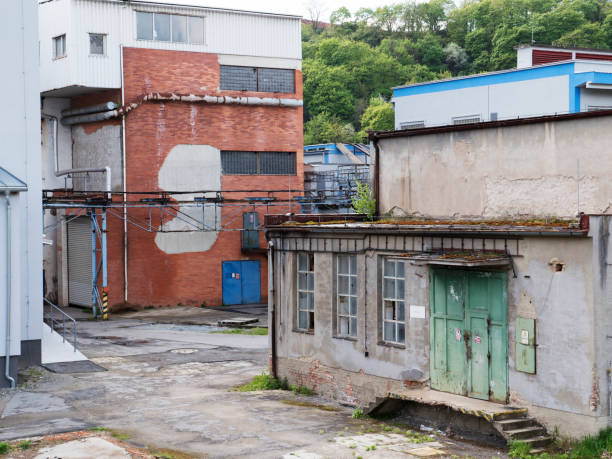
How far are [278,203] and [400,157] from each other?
23.0m

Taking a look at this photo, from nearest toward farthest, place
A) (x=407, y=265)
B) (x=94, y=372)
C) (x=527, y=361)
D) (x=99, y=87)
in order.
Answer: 1. (x=527, y=361)
2. (x=407, y=265)
3. (x=94, y=372)
4. (x=99, y=87)

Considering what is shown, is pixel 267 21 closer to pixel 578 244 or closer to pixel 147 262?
pixel 147 262

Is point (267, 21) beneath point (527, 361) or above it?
above

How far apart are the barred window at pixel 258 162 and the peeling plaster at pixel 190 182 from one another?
567mm

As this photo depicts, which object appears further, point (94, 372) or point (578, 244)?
point (94, 372)

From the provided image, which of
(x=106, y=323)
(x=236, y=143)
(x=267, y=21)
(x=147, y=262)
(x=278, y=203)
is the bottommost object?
(x=106, y=323)

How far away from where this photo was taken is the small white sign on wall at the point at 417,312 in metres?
16.1

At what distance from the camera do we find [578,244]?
13.4 m

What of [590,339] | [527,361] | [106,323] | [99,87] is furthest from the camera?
[99,87]

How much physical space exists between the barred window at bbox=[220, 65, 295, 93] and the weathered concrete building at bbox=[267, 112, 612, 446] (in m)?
21.6

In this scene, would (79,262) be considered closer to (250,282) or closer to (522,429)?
(250,282)

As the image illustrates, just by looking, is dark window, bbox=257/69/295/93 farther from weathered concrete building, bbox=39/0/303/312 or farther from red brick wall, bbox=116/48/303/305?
red brick wall, bbox=116/48/303/305

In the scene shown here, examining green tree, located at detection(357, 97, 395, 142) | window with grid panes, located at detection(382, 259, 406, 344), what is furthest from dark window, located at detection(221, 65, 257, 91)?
green tree, located at detection(357, 97, 395, 142)

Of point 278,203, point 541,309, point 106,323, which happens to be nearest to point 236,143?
point 278,203
